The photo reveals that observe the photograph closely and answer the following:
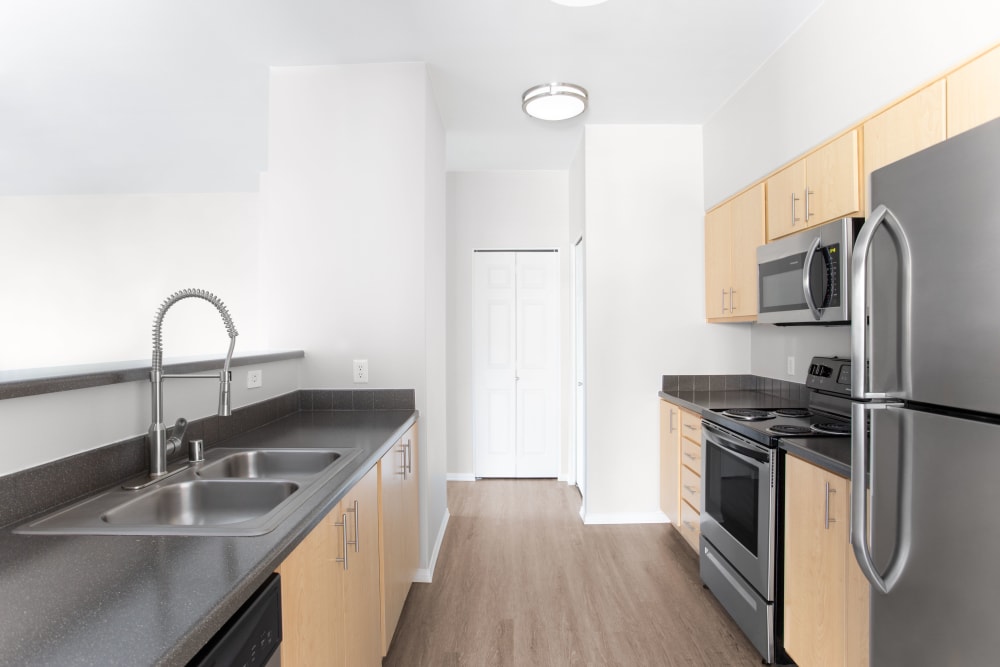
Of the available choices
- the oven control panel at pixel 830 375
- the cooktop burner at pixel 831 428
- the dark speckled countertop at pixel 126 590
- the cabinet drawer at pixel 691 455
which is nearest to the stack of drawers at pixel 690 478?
the cabinet drawer at pixel 691 455

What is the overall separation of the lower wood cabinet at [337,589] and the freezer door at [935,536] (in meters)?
1.24

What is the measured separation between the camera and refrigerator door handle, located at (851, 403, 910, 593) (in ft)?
3.58

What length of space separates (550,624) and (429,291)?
1654 millimetres

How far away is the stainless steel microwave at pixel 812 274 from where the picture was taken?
6.33 feet

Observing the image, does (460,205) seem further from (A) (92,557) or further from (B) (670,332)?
(A) (92,557)

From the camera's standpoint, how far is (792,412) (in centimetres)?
252

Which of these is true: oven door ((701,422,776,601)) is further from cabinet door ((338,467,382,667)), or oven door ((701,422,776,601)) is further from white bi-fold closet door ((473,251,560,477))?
white bi-fold closet door ((473,251,560,477))

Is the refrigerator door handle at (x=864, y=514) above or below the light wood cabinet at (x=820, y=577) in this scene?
above

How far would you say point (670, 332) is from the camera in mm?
3424

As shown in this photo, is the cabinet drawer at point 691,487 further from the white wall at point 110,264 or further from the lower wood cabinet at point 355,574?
the white wall at point 110,264

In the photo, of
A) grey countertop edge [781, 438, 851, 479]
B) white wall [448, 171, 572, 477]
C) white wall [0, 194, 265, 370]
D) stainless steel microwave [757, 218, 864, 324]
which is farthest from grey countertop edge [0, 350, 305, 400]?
white wall [0, 194, 265, 370]

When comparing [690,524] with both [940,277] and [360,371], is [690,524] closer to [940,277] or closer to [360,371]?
[360,371]

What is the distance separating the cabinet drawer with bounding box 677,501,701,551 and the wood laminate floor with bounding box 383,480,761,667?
0.13m

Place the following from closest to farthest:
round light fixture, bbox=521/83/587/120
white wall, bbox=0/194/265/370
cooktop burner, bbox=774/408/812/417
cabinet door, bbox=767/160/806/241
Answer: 1. cabinet door, bbox=767/160/806/241
2. cooktop burner, bbox=774/408/812/417
3. round light fixture, bbox=521/83/587/120
4. white wall, bbox=0/194/265/370
